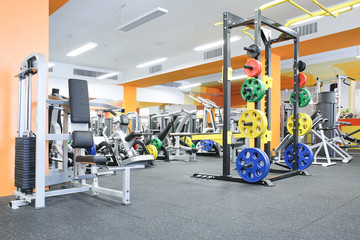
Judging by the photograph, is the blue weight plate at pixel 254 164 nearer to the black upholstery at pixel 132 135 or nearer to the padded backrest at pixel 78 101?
the padded backrest at pixel 78 101

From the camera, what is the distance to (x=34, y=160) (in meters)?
2.53

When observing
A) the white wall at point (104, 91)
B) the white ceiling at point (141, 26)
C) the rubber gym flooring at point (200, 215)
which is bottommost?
the rubber gym flooring at point (200, 215)

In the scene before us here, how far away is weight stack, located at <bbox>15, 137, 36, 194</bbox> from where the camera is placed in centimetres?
246

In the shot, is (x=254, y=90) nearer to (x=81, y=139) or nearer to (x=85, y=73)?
(x=81, y=139)

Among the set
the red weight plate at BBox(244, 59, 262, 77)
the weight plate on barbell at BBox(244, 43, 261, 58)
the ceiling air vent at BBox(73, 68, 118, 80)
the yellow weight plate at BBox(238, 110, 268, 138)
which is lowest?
the yellow weight plate at BBox(238, 110, 268, 138)

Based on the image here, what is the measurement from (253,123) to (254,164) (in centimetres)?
50

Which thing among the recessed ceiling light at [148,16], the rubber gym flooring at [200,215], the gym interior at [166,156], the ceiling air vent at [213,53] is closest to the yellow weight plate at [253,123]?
the gym interior at [166,156]

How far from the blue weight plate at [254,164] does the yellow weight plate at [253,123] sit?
21 centimetres

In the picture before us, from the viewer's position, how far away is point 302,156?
4.22m

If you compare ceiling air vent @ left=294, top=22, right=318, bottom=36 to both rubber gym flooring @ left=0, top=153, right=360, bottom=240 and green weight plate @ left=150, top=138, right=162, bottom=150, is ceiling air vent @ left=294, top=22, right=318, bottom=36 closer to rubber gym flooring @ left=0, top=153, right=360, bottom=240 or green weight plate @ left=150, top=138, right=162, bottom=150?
green weight plate @ left=150, top=138, right=162, bottom=150

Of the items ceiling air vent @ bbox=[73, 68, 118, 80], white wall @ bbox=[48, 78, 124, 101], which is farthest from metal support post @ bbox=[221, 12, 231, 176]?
white wall @ bbox=[48, 78, 124, 101]

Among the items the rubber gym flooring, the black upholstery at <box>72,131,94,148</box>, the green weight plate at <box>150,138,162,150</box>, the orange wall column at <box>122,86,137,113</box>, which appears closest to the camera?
the rubber gym flooring

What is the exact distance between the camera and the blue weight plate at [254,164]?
128 inches

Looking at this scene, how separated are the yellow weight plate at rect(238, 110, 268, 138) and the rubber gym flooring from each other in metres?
0.65
